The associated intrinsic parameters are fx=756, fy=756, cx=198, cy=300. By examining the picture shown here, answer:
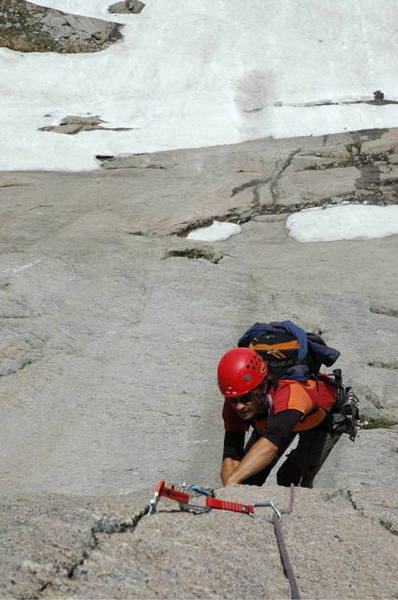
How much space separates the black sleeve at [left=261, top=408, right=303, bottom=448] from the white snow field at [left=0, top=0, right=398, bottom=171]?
60.0 ft

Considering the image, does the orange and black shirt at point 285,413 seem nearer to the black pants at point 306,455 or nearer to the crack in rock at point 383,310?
the black pants at point 306,455

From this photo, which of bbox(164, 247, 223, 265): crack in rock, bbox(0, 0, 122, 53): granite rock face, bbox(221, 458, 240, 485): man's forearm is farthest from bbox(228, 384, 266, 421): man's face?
bbox(0, 0, 122, 53): granite rock face

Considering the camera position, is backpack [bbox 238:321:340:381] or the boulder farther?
the boulder

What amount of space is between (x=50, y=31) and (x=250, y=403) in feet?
99.6

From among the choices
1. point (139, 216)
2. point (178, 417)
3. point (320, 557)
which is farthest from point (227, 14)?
point (320, 557)

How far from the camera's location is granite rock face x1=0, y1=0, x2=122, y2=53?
32500mm

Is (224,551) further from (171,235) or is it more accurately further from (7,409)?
(171,235)

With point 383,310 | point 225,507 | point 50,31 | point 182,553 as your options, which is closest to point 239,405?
point 225,507

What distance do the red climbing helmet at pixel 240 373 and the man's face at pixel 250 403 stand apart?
84 millimetres

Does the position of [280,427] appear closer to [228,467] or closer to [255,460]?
[255,460]

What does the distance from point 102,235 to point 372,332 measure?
7.01 metres

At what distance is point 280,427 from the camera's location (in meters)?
6.03

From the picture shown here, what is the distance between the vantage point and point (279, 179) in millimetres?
21422

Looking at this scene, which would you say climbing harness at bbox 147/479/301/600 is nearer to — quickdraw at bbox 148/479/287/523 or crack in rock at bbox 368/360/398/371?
quickdraw at bbox 148/479/287/523
